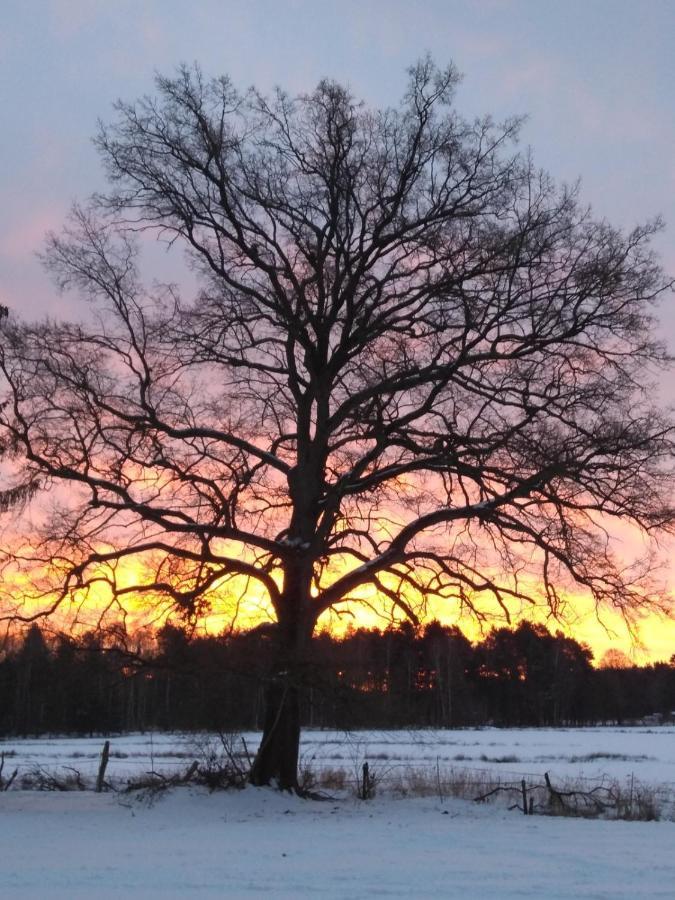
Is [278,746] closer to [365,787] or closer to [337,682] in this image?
[337,682]

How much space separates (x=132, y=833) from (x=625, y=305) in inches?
479

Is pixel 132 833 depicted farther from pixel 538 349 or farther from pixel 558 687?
pixel 558 687

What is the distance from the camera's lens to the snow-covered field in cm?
932

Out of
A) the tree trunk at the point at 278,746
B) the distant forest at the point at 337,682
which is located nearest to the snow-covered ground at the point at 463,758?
the tree trunk at the point at 278,746

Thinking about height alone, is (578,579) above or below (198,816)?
above

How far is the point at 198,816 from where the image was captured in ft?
51.5

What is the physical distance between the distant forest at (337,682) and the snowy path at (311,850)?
178 cm

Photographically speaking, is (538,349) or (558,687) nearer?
(538,349)

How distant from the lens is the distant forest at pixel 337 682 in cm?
1605

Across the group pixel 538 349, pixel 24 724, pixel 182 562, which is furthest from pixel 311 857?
pixel 24 724

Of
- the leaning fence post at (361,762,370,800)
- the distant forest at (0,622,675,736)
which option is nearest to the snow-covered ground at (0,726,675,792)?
the leaning fence post at (361,762,370,800)

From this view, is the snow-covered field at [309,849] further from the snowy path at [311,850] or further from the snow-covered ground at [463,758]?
the snow-covered ground at [463,758]

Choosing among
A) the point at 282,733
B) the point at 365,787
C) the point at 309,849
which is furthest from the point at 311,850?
the point at 365,787

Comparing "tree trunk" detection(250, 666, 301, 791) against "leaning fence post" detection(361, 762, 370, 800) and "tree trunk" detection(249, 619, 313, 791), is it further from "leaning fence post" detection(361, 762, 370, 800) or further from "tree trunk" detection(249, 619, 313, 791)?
"leaning fence post" detection(361, 762, 370, 800)
